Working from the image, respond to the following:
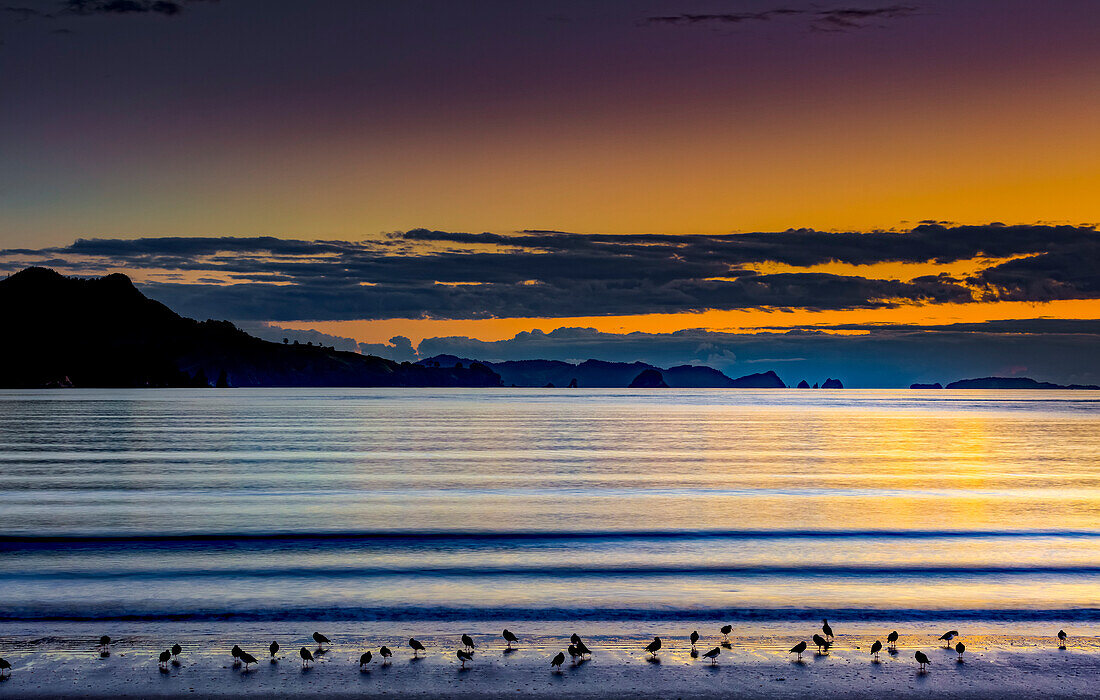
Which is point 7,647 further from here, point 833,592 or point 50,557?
point 833,592

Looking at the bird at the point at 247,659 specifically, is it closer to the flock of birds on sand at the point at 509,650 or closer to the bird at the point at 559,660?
the flock of birds on sand at the point at 509,650

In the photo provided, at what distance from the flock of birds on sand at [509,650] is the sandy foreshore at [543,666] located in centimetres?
13

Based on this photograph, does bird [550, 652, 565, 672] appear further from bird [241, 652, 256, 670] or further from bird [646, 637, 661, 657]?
bird [241, 652, 256, 670]

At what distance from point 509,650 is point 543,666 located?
111 centimetres

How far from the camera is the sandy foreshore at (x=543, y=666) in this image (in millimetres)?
12133

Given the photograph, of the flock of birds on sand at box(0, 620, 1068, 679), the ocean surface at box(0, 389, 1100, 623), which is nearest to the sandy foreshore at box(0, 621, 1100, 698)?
the flock of birds on sand at box(0, 620, 1068, 679)

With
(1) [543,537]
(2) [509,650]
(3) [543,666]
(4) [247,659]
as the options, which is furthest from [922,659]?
(1) [543,537]

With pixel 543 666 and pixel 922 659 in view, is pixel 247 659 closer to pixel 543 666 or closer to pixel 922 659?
pixel 543 666

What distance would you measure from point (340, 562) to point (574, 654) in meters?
11.5

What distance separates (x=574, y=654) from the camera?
1325 centimetres

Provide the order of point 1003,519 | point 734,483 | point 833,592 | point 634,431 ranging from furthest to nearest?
point 634,431
point 734,483
point 1003,519
point 833,592

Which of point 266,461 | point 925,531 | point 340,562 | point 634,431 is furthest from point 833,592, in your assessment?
point 634,431

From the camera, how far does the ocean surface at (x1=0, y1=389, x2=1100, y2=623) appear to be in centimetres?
1811

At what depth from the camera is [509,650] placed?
46.2 feet
